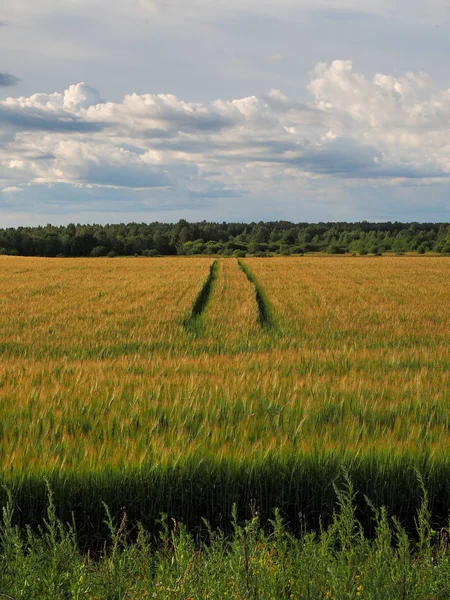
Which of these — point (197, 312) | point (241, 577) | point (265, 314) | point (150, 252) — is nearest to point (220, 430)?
point (241, 577)

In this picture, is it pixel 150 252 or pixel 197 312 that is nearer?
pixel 197 312

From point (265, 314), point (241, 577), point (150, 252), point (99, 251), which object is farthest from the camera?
point (150, 252)

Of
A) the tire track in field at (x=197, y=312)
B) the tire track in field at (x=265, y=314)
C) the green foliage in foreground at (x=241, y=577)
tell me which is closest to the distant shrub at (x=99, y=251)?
the tire track in field at (x=197, y=312)

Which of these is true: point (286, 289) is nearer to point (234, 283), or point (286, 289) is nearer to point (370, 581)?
point (234, 283)

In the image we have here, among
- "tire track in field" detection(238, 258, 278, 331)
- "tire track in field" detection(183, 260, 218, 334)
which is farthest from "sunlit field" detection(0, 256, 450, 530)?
"tire track in field" detection(238, 258, 278, 331)

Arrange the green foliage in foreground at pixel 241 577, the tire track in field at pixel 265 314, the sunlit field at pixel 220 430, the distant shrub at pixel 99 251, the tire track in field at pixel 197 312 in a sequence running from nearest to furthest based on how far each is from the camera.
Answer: the green foliage in foreground at pixel 241 577
the sunlit field at pixel 220 430
the tire track in field at pixel 197 312
the tire track in field at pixel 265 314
the distant shrub at pixel 99 251

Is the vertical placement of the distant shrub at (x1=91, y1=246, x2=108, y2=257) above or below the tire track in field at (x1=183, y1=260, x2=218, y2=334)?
above

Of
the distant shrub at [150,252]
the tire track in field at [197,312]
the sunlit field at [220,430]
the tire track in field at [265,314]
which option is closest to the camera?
the sunlit field at [220,430]

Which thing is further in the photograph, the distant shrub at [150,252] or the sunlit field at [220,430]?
the distant shrub at [150,252]

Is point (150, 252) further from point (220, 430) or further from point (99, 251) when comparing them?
point (220, 430)

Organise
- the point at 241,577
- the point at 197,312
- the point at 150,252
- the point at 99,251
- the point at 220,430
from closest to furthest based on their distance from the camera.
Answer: the point at 241,577
the point at 220,430
the point at 197,312
the point at 99,251
the point at 150,252

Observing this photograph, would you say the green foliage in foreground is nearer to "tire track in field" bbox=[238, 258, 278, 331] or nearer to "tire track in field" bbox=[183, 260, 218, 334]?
"tire track in field" bbox=[183, 260, 218, 334]

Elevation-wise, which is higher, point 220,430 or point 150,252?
point 150,252

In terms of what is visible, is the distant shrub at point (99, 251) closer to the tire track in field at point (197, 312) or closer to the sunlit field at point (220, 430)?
the tire track in field at point (197, 312)
